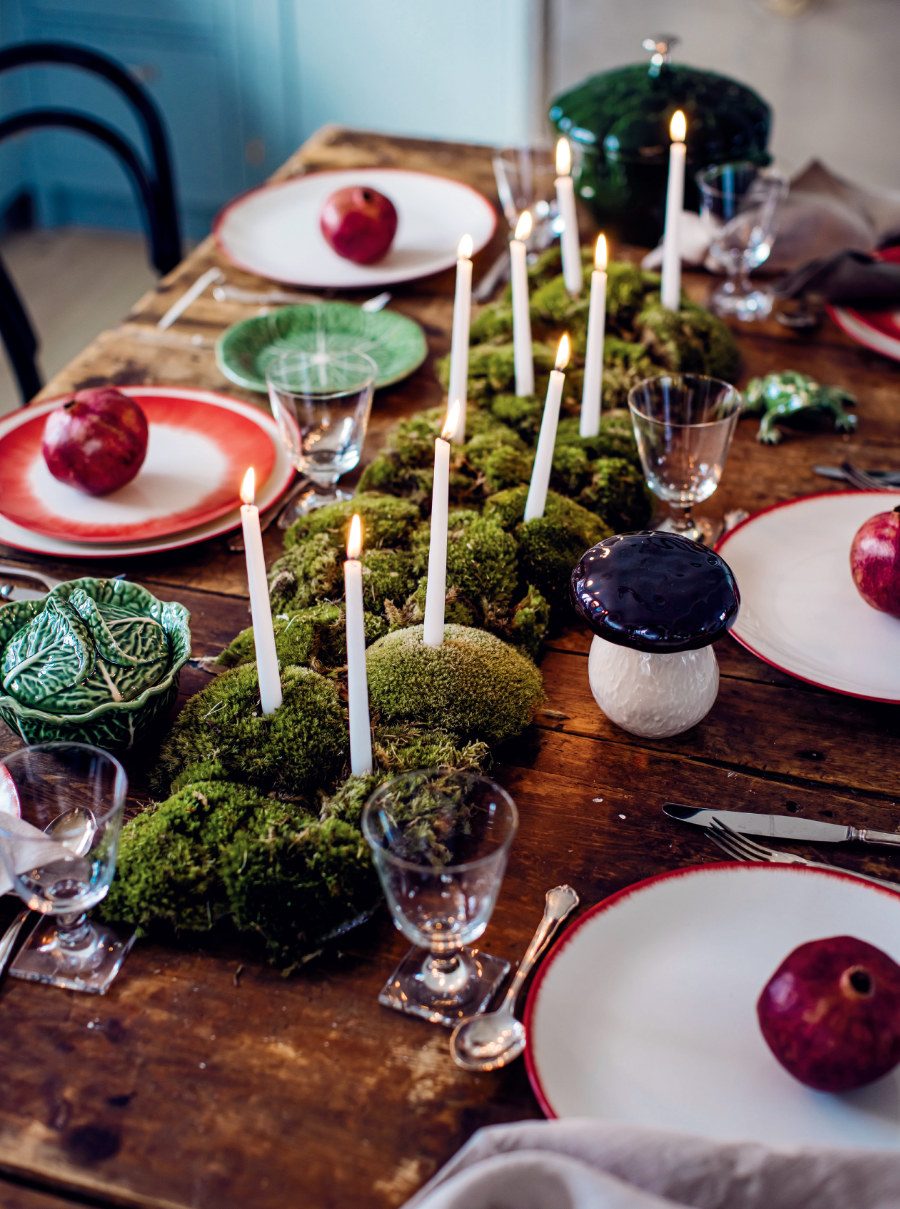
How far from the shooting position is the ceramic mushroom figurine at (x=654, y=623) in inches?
31.3

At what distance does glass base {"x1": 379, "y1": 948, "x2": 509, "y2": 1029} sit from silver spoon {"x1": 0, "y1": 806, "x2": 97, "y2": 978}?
8.0 inches

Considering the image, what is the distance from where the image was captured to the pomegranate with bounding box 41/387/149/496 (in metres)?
1.10

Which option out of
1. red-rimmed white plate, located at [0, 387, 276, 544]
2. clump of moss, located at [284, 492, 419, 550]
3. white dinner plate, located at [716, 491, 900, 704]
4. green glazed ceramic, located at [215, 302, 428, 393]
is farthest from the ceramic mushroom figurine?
green glazed ceramic, located at [215, 302, 428, 393]

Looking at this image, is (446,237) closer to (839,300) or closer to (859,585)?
(839,300)

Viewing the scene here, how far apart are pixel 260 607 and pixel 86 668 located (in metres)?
0.13

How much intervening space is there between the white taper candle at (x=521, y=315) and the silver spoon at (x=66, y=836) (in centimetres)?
66

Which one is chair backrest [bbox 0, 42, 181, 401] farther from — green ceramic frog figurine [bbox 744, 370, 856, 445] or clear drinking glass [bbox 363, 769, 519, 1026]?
clear drinking glass [bbox 363, 769, 519, 1026]

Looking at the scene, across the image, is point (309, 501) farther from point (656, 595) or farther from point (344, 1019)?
point (344, 1019)

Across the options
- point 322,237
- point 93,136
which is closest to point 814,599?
point 322,237

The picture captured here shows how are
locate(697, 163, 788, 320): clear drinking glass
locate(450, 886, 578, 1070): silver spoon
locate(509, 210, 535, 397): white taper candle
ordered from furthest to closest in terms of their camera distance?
1. locate(697, 163, 788, 320): clear drinking glass
2. locate(509, 210, 535, 397): white taper candle
3. locate(450, 886, 578, 1070): silver spoon

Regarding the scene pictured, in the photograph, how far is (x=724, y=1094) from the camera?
63cm

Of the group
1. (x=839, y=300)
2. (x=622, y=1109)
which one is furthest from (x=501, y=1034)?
(x=839, y=300)

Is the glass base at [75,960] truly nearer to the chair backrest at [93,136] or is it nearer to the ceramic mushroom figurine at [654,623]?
the ceramic mushroom figurine at [654,623]

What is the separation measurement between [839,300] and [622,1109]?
116 cm
